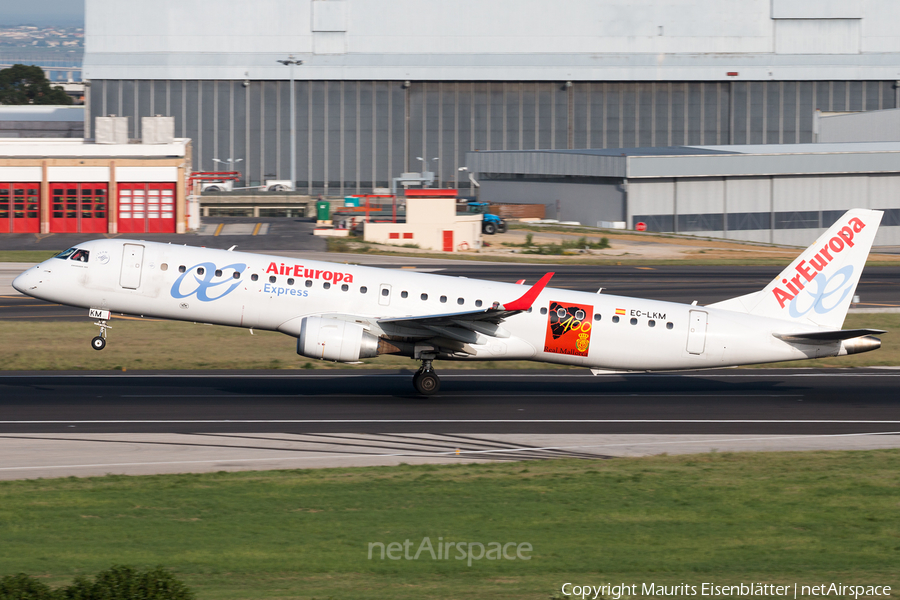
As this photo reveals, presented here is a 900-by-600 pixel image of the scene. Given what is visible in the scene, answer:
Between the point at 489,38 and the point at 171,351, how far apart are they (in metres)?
94.5

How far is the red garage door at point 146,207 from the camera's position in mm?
83688

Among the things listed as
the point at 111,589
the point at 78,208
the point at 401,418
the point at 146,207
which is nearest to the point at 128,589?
the point at 111,589

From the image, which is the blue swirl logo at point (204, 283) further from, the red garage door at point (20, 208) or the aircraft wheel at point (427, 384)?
the red garage door at point (20, 208)

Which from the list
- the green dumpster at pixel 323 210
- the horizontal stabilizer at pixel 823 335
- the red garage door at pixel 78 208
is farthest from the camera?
the green dumpster at pixel 323 210

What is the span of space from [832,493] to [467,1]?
369ft

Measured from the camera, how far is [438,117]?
124 metres

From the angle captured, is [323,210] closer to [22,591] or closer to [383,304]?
[383,304]

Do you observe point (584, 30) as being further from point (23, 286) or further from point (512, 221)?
point (23, 286)

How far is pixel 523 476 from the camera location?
20250 millimetres

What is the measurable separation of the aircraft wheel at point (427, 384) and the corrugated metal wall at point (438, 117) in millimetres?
95751

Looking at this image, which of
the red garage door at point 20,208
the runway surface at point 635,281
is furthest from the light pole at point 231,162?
the runway surface at point 635,281

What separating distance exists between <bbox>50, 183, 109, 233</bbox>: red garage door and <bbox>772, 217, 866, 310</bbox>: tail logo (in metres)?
67.4

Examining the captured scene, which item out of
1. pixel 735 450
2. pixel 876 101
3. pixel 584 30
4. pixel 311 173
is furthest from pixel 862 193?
pixel 735 450

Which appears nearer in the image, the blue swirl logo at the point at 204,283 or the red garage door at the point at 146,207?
the blue swirl logo at the point at 204,283
